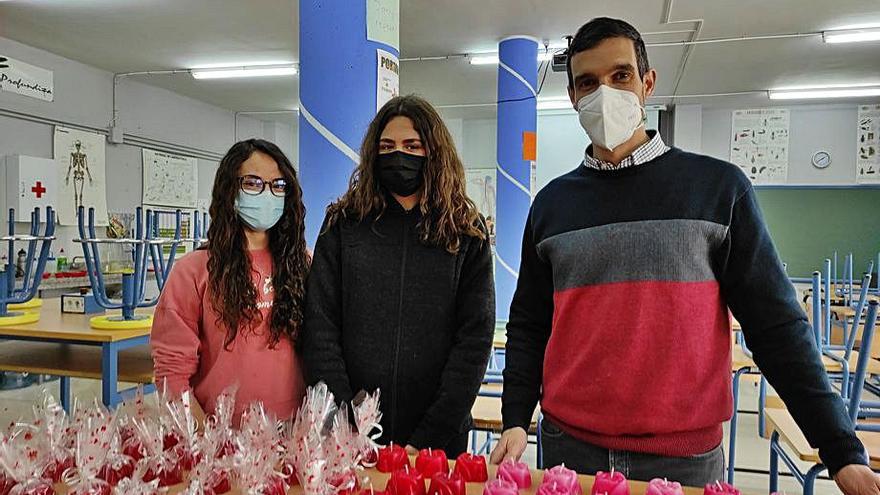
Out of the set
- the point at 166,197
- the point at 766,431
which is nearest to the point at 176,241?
the point at 766,431

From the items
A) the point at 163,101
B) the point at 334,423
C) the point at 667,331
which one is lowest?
the point at 334,423

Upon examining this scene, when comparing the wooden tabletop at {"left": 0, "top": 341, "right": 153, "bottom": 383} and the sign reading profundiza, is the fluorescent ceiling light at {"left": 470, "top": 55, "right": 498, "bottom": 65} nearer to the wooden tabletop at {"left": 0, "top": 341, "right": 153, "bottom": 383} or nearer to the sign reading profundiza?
the wooden tabletop at {"left": 0, "top": 341, "right": 153, "bottom": 383}

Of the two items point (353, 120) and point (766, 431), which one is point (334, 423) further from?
point (766, 431)

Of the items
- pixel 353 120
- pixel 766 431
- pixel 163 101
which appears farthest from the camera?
pixel 163 101

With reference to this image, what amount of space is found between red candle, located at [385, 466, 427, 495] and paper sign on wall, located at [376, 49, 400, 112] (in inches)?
77.1

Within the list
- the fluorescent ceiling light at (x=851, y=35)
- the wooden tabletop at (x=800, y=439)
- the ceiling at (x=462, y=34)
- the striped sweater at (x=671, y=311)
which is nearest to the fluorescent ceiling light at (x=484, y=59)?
the ceiling at (x=462, y=34)

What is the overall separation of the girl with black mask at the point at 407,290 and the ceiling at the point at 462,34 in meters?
3.81

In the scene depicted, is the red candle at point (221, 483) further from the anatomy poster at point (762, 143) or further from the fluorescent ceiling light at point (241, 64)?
the anatomy poster at point (762, 143)

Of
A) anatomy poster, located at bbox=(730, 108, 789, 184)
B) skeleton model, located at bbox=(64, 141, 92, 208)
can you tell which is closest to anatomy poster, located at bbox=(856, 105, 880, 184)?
anatomy poster, located at bbox=(730, 108, 789, 184)

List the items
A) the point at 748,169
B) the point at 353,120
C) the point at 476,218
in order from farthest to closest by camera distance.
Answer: the point at 748,169 < the point at 353,120 < the point at 476,218

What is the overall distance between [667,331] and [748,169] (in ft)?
28.0

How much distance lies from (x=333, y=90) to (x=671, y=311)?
73.0 inches

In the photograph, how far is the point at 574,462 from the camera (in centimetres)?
128

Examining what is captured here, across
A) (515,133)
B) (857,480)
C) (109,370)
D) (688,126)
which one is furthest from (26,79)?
(688,126)
